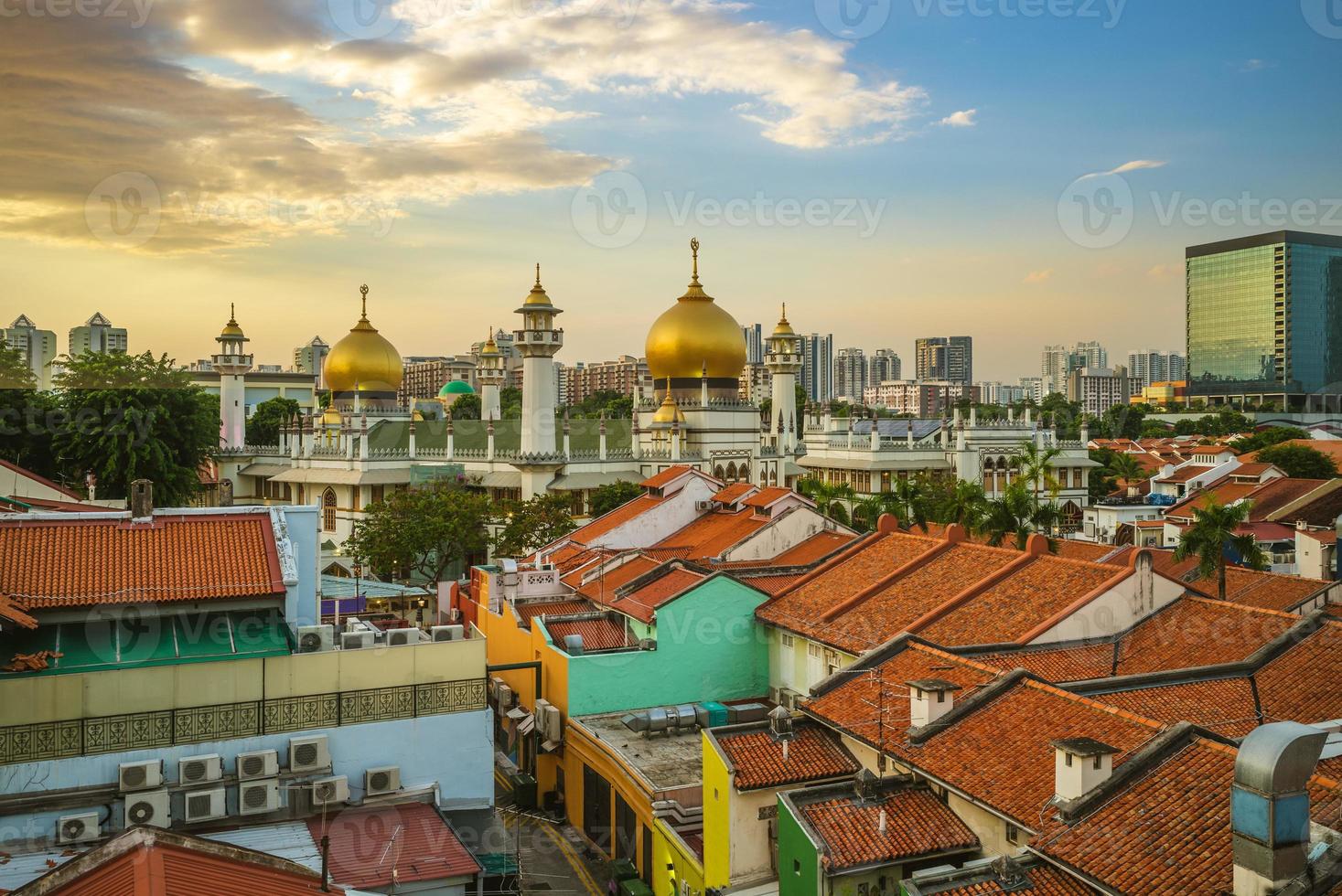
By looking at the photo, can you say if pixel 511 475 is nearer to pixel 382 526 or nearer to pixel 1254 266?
pixel 382 526

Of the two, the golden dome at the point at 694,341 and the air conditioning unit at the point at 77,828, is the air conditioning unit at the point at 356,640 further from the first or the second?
the golden dome at the point at 694,341

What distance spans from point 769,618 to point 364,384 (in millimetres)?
42718

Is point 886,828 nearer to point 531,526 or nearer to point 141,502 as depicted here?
point 141,502

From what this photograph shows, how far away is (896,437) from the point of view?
209ft

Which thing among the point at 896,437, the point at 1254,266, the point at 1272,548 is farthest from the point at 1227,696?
the point at 1254,266

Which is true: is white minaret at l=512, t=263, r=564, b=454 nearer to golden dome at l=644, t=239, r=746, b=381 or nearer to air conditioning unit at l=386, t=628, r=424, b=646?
golden dome at l=644, t=239, r=746, b=381

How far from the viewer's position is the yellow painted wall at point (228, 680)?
41.9 ft

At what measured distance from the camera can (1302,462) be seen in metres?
55.3

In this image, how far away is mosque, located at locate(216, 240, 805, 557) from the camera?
157ft

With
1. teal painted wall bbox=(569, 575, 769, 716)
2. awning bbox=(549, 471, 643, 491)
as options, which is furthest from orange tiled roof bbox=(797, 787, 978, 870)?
awning bbox=(549, 471, 643, 491)

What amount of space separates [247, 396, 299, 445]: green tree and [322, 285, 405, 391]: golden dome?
15.0 m

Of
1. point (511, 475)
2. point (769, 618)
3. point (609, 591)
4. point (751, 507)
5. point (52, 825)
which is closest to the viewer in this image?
point (52, 825)

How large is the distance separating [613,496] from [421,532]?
29.4ft

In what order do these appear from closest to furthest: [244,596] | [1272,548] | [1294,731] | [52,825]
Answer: [1294,731], [52,825], [244,596], [1272,548]
